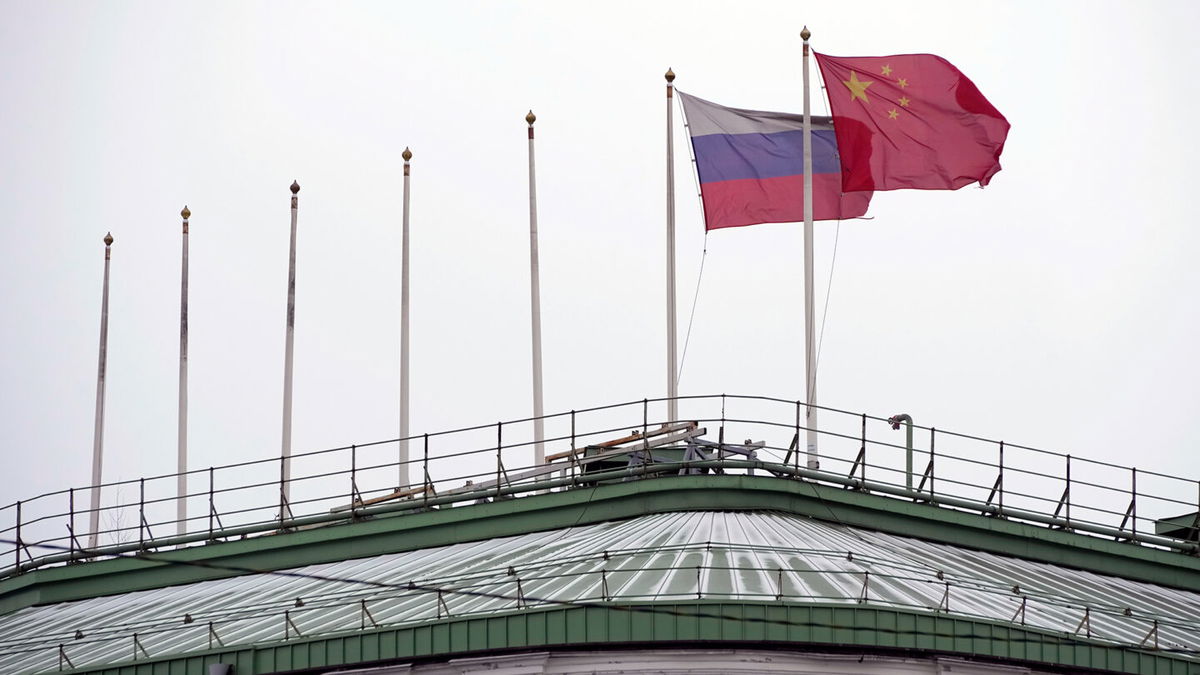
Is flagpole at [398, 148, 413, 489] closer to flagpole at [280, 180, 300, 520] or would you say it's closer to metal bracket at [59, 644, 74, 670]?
flagpole at [280, 180, 300, 520]

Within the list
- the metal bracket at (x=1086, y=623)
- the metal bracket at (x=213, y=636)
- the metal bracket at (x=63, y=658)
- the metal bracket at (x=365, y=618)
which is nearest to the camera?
the metal bracket at (x=365, y=618)

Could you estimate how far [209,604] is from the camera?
121 ft

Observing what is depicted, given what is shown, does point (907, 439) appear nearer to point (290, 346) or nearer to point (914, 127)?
point (914, 127)

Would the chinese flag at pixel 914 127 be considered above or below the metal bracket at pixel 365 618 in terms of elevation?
above

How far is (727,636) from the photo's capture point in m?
27.5

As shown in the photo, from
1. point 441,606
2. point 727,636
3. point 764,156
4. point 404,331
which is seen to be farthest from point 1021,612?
point 404,331

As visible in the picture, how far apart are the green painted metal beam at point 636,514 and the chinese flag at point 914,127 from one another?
9899 millimetres

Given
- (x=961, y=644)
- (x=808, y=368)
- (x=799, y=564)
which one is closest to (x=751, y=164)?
(x=808, y=368)

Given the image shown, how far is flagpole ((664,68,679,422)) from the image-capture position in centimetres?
Answer: 4259

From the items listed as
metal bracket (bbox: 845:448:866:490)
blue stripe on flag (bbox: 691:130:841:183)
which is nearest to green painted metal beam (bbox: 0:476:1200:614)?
metal bracket (bbox: 845:448:866:490)

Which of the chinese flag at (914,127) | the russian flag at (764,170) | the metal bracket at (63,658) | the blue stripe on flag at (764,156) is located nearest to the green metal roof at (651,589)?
the metal bracket at (63,658)

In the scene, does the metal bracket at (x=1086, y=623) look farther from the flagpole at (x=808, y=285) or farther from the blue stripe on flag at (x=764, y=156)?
the blue stripe on flag at (x=764, y=156)

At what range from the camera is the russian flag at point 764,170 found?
4503 centimetres

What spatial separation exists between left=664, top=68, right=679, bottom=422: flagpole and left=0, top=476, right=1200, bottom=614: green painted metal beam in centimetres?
525
